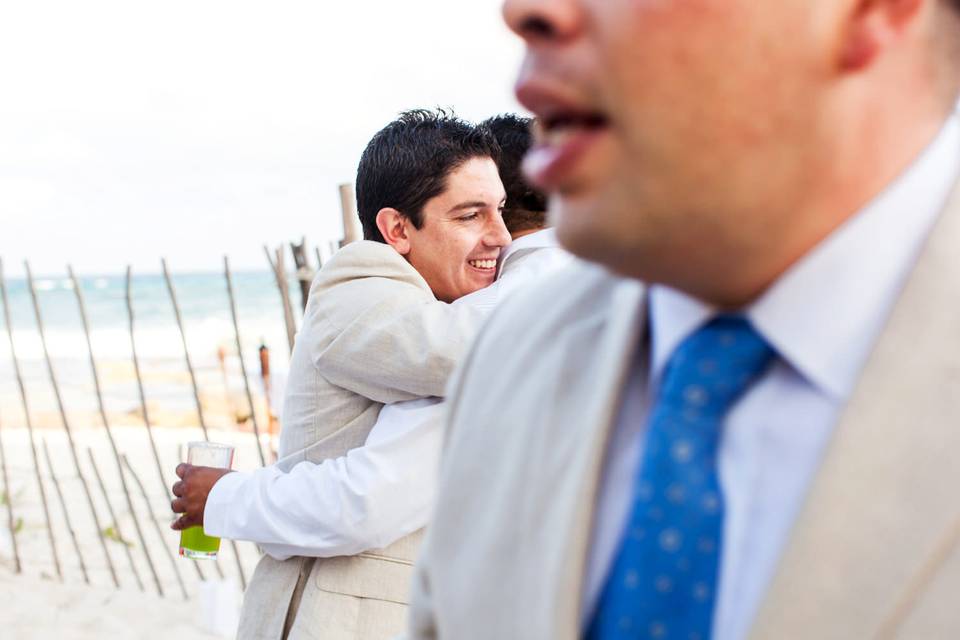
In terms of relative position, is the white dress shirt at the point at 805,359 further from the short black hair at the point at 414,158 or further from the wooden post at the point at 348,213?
the wooden post at the point at 348,213

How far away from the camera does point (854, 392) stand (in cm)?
76

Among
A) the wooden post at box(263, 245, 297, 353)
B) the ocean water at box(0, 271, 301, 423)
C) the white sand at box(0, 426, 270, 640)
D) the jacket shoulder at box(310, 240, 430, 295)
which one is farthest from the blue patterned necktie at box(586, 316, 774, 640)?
the white sand at box(0, 426, 270, 640)

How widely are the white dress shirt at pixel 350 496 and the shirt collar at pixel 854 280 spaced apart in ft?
4.76

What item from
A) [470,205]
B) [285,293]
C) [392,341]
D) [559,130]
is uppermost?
[559,130]

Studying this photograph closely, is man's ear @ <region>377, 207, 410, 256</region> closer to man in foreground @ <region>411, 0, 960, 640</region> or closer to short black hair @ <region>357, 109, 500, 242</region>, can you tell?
short black hair @ <region>357, 109, 500, 242</region>

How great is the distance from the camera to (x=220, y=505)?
247 centimetres

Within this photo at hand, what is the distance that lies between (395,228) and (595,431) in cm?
188

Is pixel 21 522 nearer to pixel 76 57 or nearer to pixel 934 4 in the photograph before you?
pixel 934 4

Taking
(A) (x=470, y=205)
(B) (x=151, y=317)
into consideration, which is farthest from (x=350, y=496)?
(B) (x=151, y=317)

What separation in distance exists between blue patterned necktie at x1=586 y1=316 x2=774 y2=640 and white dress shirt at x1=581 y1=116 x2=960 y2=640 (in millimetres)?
17

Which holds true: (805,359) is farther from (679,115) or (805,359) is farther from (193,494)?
(193,494)

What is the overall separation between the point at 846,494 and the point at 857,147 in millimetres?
314

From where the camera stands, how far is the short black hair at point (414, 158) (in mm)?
2688

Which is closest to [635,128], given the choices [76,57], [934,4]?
[934,4]
